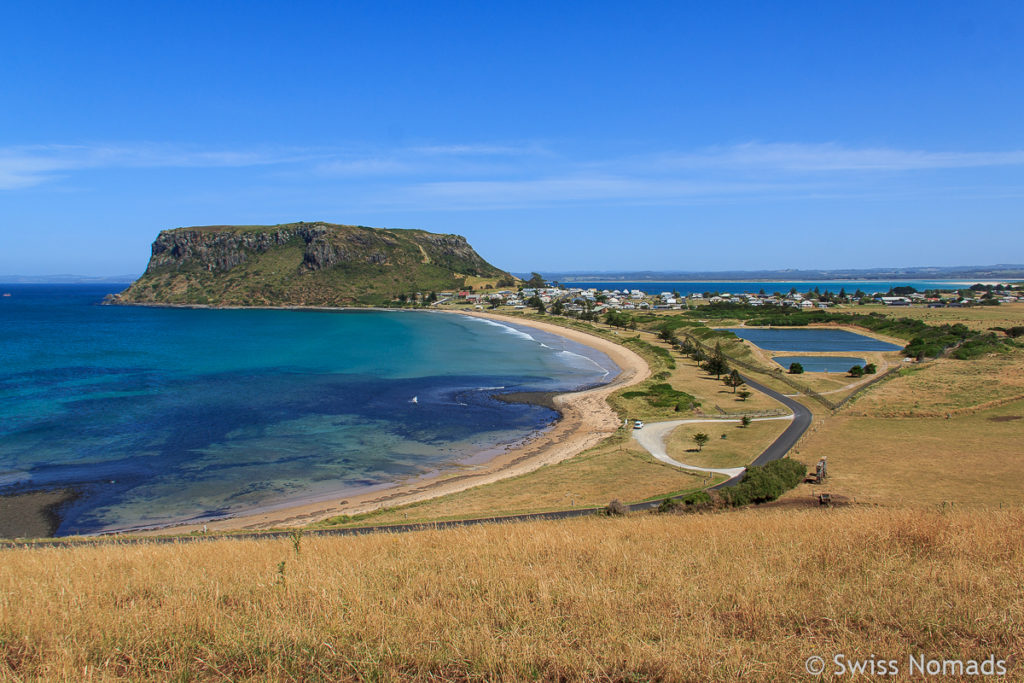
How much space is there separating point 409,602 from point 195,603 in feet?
7.78

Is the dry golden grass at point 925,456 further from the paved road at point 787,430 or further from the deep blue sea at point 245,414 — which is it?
the deep blue sea at point 245,414

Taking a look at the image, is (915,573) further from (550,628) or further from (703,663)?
(550,628)

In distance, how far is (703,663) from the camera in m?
4.33

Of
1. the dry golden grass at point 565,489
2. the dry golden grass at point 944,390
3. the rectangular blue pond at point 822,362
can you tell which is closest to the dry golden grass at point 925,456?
the dry golden grass at point 944,390

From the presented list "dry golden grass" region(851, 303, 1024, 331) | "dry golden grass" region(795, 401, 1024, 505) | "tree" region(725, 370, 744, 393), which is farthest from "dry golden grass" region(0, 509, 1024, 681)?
"dry golden grass" region(851, 303, 1024, 331)

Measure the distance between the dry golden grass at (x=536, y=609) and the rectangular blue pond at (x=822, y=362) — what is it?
2184 inches

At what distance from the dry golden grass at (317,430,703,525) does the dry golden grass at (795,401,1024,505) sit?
5.73 meters

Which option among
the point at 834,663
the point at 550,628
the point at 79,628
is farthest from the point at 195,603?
the point at 834,663

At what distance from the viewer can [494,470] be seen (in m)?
28.1

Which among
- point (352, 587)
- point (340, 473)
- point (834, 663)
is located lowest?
point (340, 473)

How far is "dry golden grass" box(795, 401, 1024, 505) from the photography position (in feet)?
67.1

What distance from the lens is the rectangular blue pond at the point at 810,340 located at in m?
75.1

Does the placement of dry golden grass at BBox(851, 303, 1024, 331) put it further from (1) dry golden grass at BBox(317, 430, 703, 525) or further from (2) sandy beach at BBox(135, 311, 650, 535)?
(1) dry golden grass at BBox(317, 430, 703, 525)

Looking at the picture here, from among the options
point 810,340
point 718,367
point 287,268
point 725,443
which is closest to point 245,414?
point 725,443
